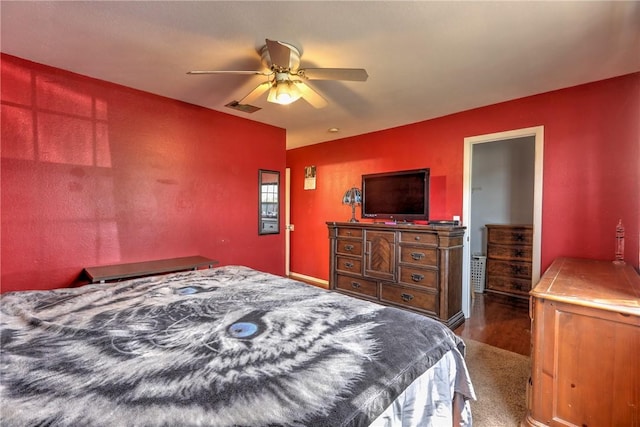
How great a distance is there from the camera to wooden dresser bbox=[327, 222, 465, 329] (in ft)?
9.78

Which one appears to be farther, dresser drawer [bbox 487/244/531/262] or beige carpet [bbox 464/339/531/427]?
dresser drawer [bbox 487/244/531/262]

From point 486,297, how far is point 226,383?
4339 mm

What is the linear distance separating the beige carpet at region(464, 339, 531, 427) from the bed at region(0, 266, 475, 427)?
70 centimetres

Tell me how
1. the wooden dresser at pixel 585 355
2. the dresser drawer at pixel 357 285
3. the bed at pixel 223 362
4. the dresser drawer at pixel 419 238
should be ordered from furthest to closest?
the dresser drawer at pixel 357 285 < the dresser drawer at pixel 419 238 < the wooden dresser at pixel 585 355 < the bed at pixel 223 362

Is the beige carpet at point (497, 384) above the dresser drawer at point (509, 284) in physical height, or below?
below

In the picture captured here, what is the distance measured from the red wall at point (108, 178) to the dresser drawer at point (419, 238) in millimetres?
1948

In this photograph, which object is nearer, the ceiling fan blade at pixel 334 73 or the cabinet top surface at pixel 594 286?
the cabinet top surface at pixel 594 286

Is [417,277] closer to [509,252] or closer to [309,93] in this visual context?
[509,252]

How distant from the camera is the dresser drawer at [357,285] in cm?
355

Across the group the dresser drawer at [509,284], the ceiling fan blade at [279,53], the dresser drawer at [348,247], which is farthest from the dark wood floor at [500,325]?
the ceiling fan blade at [279,53]

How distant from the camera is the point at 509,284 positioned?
4.16 meters

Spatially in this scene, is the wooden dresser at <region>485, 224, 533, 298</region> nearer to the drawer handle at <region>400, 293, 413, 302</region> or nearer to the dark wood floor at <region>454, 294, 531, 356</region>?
the dark wood floor at <region>454, 294, 531, 356</region>

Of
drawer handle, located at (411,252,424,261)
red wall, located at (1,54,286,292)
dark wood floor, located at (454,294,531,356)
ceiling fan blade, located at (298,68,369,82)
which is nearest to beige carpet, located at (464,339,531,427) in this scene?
dark wood floor, located at (454,294,531,356)

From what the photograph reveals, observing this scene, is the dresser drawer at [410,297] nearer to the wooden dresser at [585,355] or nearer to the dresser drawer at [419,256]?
the dresser drawer at [419,256]
